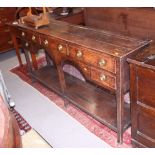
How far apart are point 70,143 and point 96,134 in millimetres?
253

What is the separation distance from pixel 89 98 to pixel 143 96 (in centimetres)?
89

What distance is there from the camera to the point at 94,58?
1781 mm

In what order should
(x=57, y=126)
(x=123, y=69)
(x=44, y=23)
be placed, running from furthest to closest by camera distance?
(x=44, y=23), (x=57, y=126), (x=123, y=69)

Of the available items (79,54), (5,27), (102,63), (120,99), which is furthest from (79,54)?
(5,27)

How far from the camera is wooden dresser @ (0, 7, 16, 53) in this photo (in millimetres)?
3779

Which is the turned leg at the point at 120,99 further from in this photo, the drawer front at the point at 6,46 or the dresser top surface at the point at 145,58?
the drawer front at the point at 6,46

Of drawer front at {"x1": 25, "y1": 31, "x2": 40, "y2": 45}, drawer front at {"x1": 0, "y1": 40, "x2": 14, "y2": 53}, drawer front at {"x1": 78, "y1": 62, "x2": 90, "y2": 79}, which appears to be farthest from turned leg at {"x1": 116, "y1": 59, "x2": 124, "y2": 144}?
drawer front at {"x1": 0, "y1": 40, "x2": 14, "y2": 53}

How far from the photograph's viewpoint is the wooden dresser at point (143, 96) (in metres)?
1.46

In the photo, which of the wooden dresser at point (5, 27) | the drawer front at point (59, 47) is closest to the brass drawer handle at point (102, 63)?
the drawer front at point (59, 47)

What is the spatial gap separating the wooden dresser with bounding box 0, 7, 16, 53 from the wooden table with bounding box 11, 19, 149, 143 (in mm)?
1023

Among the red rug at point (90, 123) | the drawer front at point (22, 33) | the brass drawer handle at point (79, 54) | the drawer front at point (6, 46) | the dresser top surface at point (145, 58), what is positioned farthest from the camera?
the drawer front at point (6, 46)

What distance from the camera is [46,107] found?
260cm

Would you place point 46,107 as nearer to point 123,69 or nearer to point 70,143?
point 70,143
